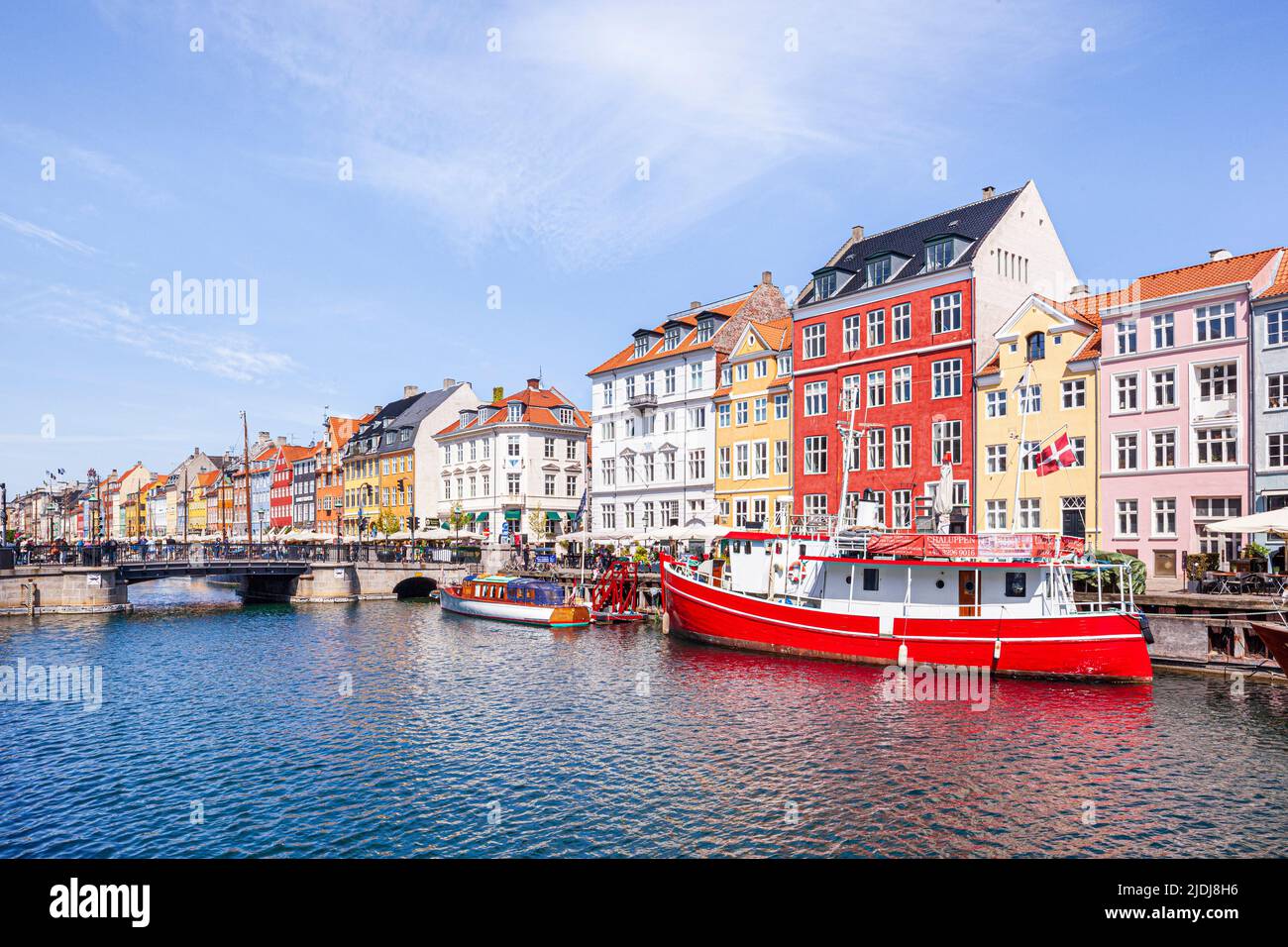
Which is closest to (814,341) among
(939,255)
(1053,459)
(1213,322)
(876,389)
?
(876,389)

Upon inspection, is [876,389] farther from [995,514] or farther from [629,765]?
[629,765]

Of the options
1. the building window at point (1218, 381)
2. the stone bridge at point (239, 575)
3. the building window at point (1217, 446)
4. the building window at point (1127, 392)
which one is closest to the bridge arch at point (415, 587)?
the stone bridge at point (239, 575)

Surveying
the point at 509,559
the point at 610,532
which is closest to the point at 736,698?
the point at 610,532

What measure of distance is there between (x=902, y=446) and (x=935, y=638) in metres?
20.7

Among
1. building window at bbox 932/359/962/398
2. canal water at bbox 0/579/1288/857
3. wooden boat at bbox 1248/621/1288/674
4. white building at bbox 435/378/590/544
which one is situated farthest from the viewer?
white building at bbox 435/378/590/544

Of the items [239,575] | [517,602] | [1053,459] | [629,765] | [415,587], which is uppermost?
[1053,459]

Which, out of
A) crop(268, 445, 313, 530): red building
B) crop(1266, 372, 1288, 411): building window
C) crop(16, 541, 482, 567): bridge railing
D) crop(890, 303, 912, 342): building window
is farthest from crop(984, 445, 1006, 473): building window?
crop(268, 445, 313, 530): red building

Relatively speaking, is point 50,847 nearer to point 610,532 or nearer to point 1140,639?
point 1140,639

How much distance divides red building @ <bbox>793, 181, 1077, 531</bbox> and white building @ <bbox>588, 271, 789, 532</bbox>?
9.41m

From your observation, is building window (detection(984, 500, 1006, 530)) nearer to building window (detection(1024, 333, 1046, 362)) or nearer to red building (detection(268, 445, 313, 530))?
building window (detection(1024, 333, 1046, 362))

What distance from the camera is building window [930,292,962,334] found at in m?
52.1

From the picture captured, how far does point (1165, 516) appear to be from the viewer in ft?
144

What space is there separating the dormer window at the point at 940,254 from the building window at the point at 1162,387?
43.8 feet

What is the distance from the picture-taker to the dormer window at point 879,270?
56219 mm
